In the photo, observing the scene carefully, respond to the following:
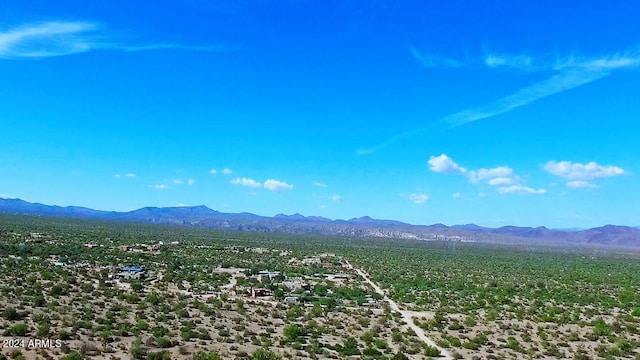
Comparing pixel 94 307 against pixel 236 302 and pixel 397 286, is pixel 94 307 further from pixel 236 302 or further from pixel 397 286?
pixel 397 286

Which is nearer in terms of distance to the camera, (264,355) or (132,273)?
(264,355)

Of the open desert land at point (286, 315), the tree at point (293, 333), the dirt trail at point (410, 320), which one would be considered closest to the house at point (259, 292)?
the open desert land at point (286, 315)

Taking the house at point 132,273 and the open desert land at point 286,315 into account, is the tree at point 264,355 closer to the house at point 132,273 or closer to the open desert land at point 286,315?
the open desert land at point 286,315

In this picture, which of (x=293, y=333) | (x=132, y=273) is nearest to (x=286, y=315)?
(x=293, y=333)

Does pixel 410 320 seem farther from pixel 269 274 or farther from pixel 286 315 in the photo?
pixel 269 274

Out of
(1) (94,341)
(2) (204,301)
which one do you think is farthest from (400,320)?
(1) (94,341)

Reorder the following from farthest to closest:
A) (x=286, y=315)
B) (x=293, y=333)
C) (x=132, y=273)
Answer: (x=132, y=273)
(x=286, y=315)
(x=293, y=333)

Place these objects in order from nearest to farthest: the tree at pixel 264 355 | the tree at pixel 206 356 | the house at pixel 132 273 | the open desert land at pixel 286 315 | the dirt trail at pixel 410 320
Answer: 1. the tree at pixel 206 356
2. the tree at pixel 264 355
3. the open desert land at pixel 286 315
4. the dirt trail at pixel 410 320
5. the house at pixel 132 273

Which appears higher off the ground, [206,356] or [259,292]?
[259,292]

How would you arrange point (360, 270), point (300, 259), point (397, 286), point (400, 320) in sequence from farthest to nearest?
point (300, 259) < point (360, 270) < point (397, 286) < point (400, 320)

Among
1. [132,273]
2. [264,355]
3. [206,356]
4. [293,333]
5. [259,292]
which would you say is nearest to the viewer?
[206,356]

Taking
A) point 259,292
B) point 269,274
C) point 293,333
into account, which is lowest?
point 293,333
